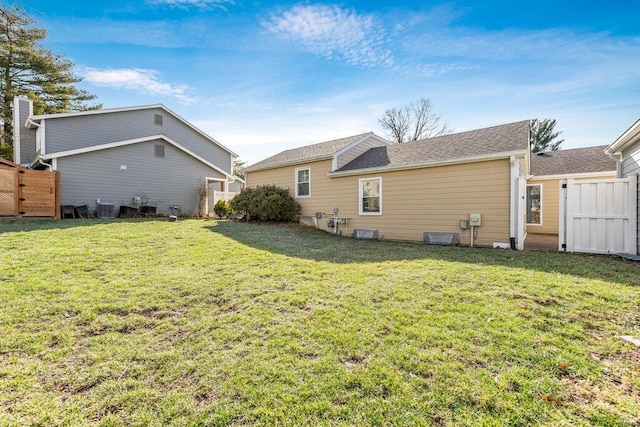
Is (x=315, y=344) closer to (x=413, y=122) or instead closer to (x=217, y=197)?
(x=217, y=197)

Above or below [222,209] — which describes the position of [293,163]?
above

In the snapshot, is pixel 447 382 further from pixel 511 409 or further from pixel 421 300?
pixel 421 300

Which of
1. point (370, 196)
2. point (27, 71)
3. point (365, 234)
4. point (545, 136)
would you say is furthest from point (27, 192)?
point (545, 136)

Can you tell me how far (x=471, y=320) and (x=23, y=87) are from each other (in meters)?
31.4

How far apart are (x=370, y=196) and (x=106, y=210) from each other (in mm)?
12034

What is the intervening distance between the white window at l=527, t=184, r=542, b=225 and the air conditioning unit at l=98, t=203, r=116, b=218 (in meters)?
19.0

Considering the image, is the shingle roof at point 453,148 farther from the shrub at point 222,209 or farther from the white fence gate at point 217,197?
the white fence gate at point 217,197

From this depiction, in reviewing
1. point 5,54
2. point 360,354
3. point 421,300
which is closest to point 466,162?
point 421,300

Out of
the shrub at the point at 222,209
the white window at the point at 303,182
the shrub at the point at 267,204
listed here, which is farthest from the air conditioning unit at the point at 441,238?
the shrub at the point at 222,209

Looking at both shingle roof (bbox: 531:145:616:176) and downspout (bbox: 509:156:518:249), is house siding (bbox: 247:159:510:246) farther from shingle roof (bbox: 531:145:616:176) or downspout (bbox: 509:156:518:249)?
shingle roof (bbox: 531:145:616:176)

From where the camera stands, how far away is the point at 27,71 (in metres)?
21.3

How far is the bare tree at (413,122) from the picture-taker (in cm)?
2998

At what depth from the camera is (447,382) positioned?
2295 mm

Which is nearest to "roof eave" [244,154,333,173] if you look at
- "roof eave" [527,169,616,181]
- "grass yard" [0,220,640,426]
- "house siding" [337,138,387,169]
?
"house siding" [337,138,387,169]
